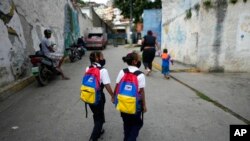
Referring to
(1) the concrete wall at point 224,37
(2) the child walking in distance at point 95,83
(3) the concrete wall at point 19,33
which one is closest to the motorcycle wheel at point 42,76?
(3) the concrete wall at point 19,33

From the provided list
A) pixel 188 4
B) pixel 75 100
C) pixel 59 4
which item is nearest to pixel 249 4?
pixel 188 4

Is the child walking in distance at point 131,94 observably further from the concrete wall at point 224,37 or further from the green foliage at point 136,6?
the green foliage at point 136,6

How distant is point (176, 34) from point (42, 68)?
821 cm

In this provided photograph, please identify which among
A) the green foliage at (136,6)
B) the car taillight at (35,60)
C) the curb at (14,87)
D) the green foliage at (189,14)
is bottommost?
the curb at (14,87)

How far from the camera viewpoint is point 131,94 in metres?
2.87

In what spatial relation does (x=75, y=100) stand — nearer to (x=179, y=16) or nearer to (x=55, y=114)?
(x=55, y=114)

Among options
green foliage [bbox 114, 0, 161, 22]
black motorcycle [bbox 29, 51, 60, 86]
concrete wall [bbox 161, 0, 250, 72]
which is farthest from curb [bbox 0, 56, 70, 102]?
green foliage [bbox 114, 0, 161, 22]

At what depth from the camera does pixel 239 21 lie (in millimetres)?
8719

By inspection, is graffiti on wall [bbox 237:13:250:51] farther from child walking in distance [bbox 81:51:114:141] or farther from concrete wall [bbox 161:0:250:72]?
child walking in distance [bbox 81:51:114:141]

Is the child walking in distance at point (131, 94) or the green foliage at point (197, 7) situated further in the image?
the green foliage at point (197, 7)

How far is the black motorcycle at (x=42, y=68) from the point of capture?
23.4 feet

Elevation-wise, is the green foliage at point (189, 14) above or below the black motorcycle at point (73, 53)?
above

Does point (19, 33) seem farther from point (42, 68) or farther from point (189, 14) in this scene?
point (189, 14)

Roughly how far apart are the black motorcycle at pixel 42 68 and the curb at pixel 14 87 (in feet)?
1.73
